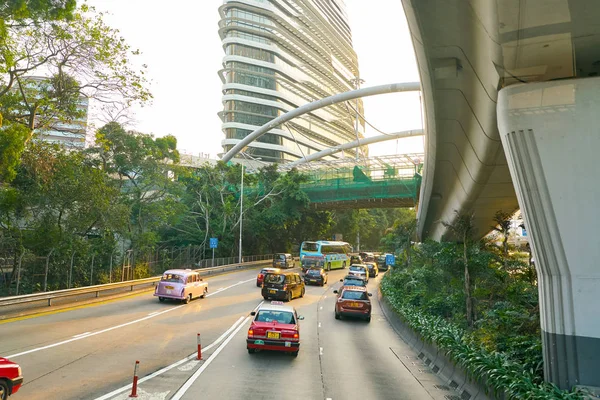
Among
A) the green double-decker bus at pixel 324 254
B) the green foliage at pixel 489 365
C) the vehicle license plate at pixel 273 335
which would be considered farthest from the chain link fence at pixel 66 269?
the green foliage at pixel 489 365

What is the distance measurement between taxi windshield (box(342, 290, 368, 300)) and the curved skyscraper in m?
71.1

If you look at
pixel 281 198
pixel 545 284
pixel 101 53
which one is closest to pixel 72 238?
pixel 101 53

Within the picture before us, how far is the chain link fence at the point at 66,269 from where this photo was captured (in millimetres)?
22062

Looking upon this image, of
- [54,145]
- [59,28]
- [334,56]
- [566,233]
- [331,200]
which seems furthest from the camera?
[334,56]

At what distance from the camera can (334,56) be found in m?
160

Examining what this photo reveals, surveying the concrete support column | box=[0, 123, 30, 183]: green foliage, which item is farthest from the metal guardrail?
the concrete support column

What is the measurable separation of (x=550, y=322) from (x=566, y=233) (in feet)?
5.81

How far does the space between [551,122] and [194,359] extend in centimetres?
1010

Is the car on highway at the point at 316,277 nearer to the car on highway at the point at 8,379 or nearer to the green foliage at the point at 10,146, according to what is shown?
the green foliage at the point at 10,146

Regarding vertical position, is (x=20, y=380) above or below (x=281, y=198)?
below

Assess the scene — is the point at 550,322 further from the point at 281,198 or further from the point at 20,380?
the point at 281,198

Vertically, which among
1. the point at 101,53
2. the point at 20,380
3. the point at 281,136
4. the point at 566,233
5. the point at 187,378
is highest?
the point at 281,136

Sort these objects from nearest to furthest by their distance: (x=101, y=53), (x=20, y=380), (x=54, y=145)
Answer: (x=20, y=380), (x=101, y=53), (x=54, y=145)

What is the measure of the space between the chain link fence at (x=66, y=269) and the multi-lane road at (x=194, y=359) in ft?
15.9
